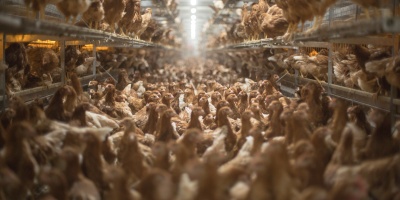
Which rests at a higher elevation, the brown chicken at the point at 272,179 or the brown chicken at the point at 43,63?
the brown chicken at the point at 43,63

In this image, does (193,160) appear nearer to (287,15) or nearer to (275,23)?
(287,15)

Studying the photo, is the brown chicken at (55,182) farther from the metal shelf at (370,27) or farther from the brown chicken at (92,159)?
the metal shelf at (370,27)

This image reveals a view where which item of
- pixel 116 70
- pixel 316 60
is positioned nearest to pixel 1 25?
pixel 316 60

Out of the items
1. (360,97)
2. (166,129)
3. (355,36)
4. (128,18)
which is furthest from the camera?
(128,18)

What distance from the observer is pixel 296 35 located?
17.8ft


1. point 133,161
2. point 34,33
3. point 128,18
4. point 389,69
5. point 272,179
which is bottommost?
point 133,161

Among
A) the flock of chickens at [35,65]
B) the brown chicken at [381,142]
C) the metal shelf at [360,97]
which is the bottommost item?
the brown chicken at [381,142]

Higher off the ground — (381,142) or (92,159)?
(381,142)

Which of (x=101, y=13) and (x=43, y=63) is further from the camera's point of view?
(x=43, y=63)

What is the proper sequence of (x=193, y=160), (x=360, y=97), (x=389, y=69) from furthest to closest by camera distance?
(x=360, y=97), (x=389, y=69), (x=193, y=160)

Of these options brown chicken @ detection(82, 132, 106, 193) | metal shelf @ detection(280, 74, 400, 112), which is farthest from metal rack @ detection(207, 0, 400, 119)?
brown chicken @ detection(82, 132, 106, 193)

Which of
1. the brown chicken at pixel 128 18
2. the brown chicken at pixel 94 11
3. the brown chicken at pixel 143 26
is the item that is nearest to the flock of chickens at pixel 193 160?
the brown chicken at pixel 94 11

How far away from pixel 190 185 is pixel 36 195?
131cm

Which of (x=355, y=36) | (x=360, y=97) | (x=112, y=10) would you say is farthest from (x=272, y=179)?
(x=112, y=10)
